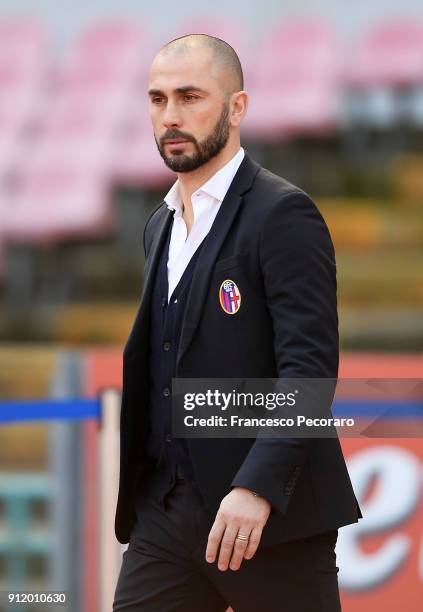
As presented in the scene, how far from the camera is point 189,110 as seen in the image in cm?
217

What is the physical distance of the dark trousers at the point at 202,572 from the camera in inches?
85.3

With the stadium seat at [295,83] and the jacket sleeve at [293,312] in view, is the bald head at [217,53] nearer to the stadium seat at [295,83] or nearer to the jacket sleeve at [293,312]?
the jacket sleeve at [293,312]

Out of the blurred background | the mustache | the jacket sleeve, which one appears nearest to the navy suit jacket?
the jacket sleeve

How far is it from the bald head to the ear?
0.01 metres

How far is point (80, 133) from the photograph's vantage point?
10547 mm

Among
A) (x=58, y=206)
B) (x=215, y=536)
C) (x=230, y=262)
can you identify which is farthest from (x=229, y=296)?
(x=58, y=206)

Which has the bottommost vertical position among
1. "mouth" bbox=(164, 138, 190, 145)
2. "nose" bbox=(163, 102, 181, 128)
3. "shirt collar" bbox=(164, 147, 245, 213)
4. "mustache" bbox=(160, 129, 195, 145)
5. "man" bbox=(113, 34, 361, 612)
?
"man" bbox=(113, 34, 361, 612)

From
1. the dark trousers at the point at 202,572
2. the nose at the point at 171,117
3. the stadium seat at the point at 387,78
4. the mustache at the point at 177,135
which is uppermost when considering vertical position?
the stadium seat at the point at 387,78

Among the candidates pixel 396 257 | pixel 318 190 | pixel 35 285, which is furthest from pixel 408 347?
pixel 35 285

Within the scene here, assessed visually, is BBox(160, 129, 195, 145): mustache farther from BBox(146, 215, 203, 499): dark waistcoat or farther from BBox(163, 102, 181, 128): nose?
BBox(146, 215, 203, 499): dark waistcoat

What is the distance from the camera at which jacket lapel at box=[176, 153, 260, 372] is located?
84.5 inches

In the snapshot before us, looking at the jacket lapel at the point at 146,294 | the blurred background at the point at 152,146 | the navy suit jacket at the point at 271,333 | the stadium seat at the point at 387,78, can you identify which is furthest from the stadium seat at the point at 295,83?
Result: the navy suit jacket at the point at 271,333

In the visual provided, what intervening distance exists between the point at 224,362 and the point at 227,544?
334mm

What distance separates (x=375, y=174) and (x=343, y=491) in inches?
305
